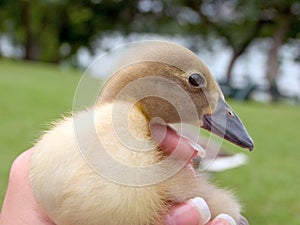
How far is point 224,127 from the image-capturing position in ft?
2.92

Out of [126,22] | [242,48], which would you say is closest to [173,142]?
[242,48]

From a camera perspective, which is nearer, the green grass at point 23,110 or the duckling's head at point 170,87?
the duckling's head at point 170,87

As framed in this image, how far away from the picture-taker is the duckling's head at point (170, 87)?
0.85 m

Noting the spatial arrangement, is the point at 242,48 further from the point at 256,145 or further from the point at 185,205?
the point at 185,205

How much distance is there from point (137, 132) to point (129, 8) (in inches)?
561

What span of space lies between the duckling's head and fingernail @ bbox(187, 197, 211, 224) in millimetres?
113

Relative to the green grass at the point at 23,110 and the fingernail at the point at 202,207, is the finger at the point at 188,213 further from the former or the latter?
the green grass at the point at 23,110

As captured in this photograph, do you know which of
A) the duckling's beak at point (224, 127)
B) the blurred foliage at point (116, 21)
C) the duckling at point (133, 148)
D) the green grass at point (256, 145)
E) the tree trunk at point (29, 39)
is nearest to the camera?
the duckling at point (133, 148)

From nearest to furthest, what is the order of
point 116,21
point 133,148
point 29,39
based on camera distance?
1. point 133,148
2. point 29,39
3. point 116,21

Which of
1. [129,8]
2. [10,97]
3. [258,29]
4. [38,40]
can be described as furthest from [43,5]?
[10,97]

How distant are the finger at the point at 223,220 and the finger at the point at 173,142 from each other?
0.35 ft

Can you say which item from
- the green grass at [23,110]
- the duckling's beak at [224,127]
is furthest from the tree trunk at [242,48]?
the duckling's beak at [224,127]

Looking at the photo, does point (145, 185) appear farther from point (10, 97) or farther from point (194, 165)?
point (10, 97)

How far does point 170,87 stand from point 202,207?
193 millimetres
